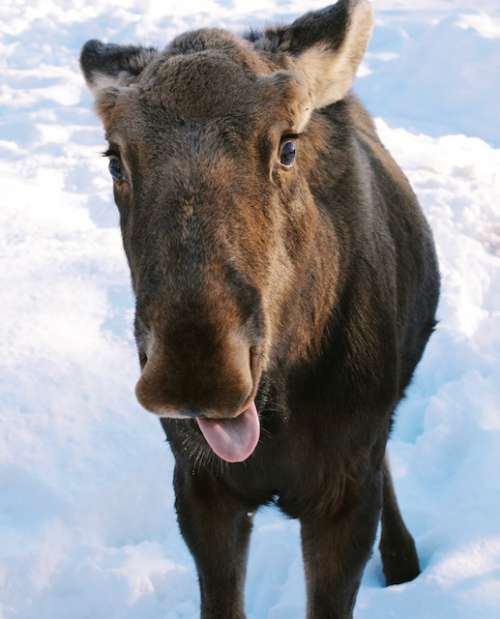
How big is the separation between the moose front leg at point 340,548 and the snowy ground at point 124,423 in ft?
1.85

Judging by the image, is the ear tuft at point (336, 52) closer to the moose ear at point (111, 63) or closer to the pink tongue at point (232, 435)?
the moose ear at point (111, 63)

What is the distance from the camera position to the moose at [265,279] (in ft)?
7.70

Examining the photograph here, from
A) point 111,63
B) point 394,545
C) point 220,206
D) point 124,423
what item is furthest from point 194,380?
point 124,423

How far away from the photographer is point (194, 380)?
2.16 m

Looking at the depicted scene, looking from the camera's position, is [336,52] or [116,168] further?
[336,52]

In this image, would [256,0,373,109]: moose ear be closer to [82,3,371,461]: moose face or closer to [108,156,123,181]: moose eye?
[82,3,371,461]: moose face

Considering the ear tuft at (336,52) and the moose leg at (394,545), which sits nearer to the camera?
the ear tuft at (336,52)

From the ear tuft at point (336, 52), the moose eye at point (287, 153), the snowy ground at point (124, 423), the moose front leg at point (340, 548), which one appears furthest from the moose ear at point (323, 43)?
the snowy ground at point (124, 423)

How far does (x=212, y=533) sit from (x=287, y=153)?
5.03 ft

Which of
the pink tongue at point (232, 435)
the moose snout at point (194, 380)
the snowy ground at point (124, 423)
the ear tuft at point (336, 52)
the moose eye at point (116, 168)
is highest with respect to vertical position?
the ear tuft at point (336, 52)

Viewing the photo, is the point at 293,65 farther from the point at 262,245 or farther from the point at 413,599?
the point at 413,599

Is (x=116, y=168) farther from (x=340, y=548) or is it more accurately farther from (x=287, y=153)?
(x=340, y=548)

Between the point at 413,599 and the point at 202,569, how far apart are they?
101 centimetres

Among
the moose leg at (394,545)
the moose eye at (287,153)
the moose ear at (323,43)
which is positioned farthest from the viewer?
the moose leg at (394,545)
